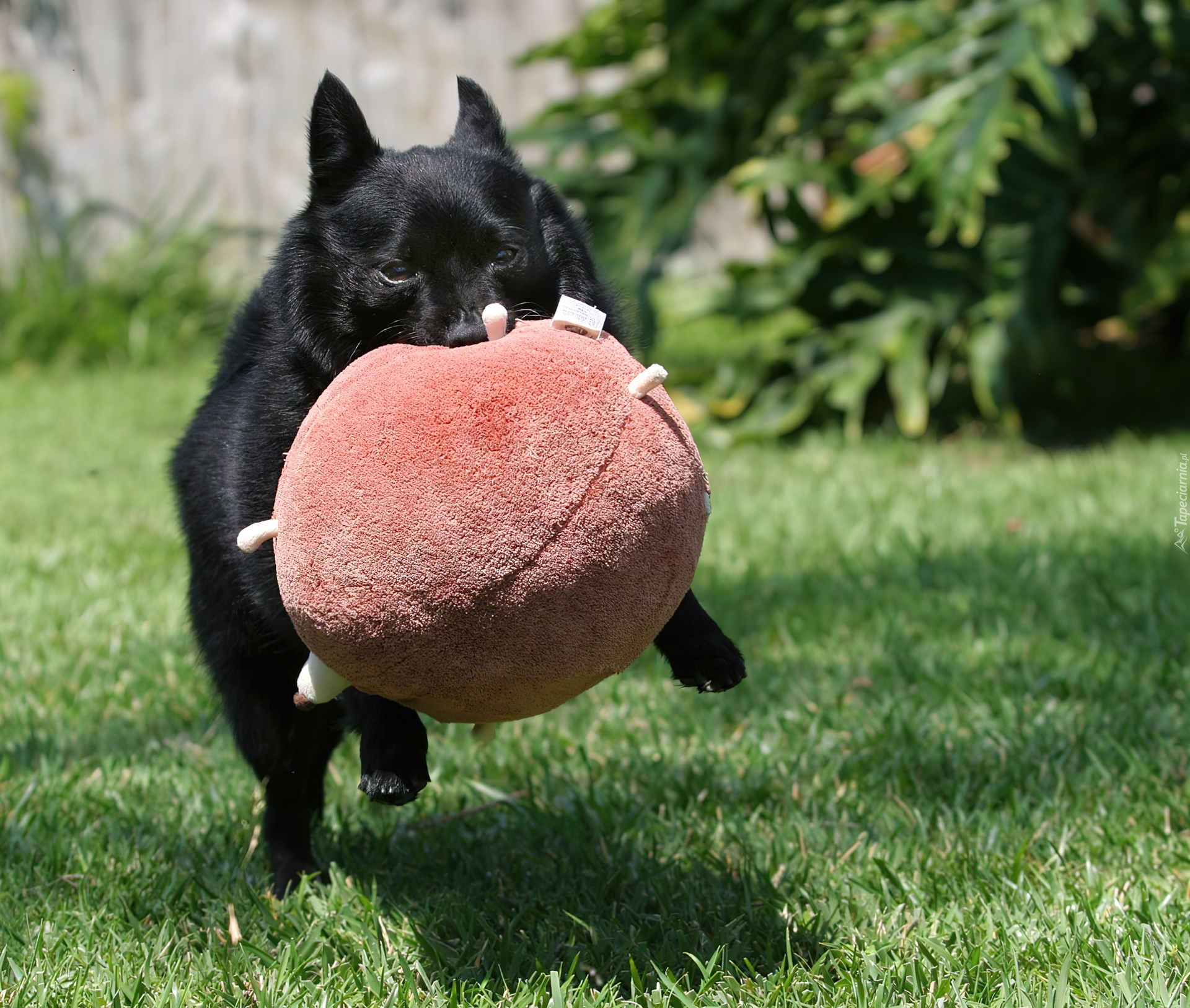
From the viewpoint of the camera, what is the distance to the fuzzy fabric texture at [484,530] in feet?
4.86

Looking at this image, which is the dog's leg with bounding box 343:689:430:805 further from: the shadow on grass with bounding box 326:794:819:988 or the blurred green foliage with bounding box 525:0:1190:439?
the blurred green foliage with bounding box 525:0:1190:439

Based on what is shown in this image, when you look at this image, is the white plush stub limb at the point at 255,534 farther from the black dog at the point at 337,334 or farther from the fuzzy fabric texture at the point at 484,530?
the black dog at the point at 337,334

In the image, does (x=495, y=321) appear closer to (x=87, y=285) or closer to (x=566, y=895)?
(x=566, y=895)

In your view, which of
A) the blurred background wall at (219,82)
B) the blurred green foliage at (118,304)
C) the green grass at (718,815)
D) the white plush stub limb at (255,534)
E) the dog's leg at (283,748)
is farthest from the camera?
the blurred background wall at (219,82)

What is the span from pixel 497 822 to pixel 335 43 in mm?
7276

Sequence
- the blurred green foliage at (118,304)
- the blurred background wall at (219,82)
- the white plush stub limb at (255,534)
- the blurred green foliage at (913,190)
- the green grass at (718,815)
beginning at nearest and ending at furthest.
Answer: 1. the white plush stub limb at (255,534)
2. the green grass at (718,815)
3. the blurred green foliage at (913,190)
4. the blurred green foliage at (118,304)
5. the blurred background wall at (219,82)

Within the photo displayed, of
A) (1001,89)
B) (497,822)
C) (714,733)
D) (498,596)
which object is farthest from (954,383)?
(498,596)

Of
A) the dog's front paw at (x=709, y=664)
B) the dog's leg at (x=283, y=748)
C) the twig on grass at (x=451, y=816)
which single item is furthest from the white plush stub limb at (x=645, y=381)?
the twig on grass at (x=451, y=816)

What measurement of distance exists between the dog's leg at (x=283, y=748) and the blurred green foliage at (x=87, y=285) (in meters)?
6.21

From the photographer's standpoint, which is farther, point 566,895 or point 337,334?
Result: point 566,895

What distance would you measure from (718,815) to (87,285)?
6999 mm

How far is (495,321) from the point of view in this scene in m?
1.69

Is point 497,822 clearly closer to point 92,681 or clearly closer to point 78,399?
point 92,681

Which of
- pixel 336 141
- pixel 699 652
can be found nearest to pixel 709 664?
pixel 699 652
